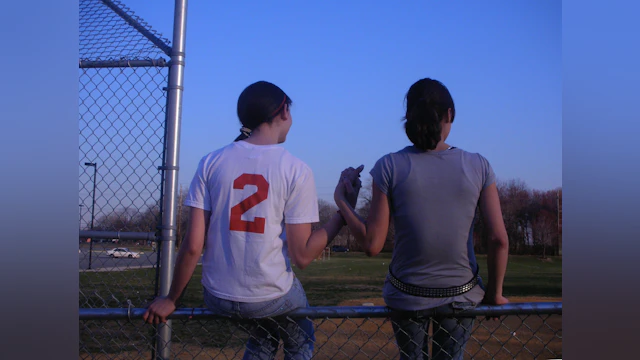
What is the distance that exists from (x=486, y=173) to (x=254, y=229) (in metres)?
0.96

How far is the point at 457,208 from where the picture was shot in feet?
6.20

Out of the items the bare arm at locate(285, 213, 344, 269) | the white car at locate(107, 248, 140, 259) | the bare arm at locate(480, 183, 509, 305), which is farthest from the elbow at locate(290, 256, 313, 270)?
the white car at locate(107, 248, 140, 259)

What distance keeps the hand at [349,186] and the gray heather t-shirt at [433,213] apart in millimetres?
141

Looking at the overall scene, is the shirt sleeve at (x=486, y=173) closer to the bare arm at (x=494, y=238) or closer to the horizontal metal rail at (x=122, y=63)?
the bare arm at (x=494, y=238)

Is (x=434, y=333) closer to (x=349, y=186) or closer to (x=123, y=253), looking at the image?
(x=349, y=186)

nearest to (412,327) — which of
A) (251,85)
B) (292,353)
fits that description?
(292,353)

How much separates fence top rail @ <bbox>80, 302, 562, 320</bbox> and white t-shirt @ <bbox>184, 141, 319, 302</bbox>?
0.14 m

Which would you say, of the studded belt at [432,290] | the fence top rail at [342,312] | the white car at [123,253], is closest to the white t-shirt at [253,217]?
the fence top rail at [342,312]

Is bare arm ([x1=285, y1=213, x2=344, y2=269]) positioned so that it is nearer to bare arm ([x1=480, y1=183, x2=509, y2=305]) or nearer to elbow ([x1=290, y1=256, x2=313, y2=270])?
elbow ([x1=290, y1=256, x2=313, y2=270])

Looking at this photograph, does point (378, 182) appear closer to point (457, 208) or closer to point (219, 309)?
point (457, 208)

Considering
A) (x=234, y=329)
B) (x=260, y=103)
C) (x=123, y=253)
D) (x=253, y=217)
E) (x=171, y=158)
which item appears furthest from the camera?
(x=234, y=329)

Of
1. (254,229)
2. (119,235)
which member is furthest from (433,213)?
(119,235)

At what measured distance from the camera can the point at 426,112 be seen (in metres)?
1.93

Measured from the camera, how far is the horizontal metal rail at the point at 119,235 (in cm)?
250
